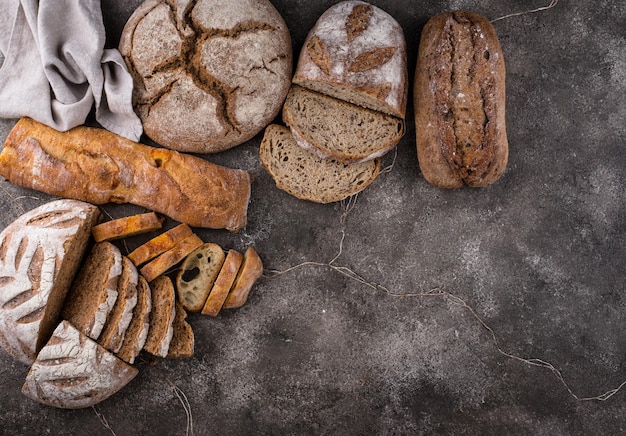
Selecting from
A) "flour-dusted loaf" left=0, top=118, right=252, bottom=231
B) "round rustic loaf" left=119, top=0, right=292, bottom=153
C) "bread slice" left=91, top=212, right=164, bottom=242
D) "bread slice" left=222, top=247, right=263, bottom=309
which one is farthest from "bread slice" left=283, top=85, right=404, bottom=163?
"bread slice" left=91, top=212, right=164, bottom=242

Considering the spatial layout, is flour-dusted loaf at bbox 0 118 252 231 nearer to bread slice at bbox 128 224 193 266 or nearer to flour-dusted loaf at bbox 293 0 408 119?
bread slice at bbox 128 224 193 266

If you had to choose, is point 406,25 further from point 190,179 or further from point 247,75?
point 190,179

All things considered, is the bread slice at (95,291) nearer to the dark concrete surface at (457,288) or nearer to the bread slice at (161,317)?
the bread slice at (161,317)

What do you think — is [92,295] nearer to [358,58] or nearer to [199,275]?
[199,275]

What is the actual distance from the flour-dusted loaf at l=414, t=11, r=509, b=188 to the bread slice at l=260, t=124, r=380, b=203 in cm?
44

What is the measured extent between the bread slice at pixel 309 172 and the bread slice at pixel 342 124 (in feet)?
0.34

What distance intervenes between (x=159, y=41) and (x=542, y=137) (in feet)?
7.56

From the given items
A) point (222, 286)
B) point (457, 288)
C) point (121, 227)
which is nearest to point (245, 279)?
point (222, 286)

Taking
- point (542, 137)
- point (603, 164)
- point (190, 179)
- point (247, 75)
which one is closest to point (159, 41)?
point (247, 75)

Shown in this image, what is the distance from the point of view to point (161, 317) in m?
2.71

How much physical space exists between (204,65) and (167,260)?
108cm

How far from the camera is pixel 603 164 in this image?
2.99 m

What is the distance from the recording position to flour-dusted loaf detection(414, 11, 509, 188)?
2.57 m

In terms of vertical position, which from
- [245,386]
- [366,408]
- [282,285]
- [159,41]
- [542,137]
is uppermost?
[159,41]
